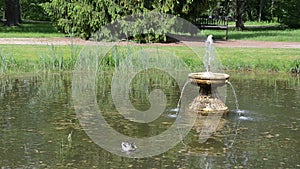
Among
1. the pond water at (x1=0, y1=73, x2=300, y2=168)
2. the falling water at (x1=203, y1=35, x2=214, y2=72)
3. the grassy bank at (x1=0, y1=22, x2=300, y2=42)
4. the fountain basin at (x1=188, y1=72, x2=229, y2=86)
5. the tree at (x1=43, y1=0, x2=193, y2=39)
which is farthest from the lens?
the grassy bank at (x1=0, y1=22, x2=300, y2=42)

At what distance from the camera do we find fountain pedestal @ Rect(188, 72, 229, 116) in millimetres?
11031

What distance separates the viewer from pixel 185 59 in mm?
17984

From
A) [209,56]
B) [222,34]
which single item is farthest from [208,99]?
[222,34]

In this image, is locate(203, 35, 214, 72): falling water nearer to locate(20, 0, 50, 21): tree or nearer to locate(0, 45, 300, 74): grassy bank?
locate(0, 45, 300, 74): grassy bank

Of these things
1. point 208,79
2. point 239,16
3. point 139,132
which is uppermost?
point 208,79

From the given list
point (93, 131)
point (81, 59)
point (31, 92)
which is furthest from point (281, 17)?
point (93, 131)

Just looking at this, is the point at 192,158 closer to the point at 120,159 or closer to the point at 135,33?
the point at 120,159

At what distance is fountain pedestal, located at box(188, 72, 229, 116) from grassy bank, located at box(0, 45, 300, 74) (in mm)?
5358

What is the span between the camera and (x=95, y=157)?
25.2ft

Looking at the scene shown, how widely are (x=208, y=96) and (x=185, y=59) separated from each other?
6.65 m

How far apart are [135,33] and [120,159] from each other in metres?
17.3

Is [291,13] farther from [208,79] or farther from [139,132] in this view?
[139,132]

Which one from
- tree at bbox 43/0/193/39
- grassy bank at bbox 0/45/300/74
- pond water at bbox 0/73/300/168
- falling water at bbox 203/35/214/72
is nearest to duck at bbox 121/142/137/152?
pond water at bbox 0/73/300/168

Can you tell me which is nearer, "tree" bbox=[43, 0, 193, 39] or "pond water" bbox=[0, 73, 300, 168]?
"pond water" bbox=[0, 73, 300, 168]
